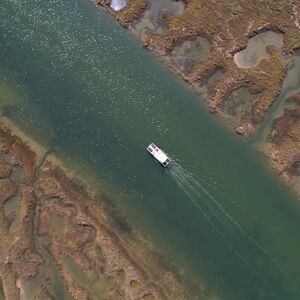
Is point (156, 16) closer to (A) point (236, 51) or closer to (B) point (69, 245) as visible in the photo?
(A) point (236, 51)

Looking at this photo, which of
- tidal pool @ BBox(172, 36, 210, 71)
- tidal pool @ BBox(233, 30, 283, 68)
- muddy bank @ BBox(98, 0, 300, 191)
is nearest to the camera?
muddy bank @ BBox(98, 0, 300, 191)

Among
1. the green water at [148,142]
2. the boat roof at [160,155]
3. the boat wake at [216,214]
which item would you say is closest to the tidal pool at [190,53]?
the green water at [148,142]

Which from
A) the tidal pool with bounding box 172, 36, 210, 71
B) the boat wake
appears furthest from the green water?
the tidal pool with bounding box 172, 36, 210, 71

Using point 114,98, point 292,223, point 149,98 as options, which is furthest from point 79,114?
point 292,223

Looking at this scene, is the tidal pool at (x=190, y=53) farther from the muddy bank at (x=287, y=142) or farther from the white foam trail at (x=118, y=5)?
the muddy bank at (x=287, y=142)

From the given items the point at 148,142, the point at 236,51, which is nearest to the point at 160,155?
the point at 148,142

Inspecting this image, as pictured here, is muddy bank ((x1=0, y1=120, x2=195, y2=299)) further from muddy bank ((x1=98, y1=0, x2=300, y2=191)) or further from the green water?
muddy bank ((x1=98, y1=0, x2=300, y2=191))
